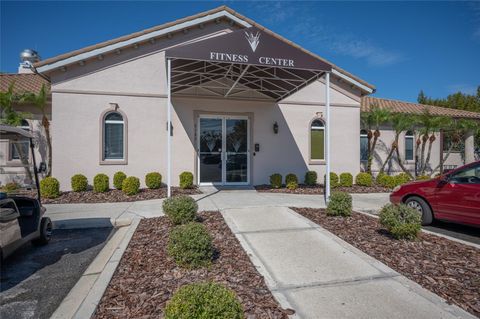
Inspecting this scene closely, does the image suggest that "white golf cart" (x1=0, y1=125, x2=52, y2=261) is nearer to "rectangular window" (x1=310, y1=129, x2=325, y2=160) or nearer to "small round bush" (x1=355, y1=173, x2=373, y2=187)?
"rectangular window" (x1=310, y1=129, x2=325, y2=160)

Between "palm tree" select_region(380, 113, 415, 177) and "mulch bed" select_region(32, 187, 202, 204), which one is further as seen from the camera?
"palm tree" select_region(380, 113, 415, 177)

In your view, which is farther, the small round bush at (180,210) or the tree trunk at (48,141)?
the tree trunk at (48,141)

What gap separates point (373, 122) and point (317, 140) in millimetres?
3415

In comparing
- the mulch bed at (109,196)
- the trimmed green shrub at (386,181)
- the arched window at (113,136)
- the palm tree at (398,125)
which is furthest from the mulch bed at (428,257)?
the palm tree at (398,125)

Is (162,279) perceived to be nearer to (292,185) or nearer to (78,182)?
(78,182)

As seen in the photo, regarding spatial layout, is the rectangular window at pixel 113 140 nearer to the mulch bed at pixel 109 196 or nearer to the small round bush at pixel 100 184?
the small round bush at pixel 100 184

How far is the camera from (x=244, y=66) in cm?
860

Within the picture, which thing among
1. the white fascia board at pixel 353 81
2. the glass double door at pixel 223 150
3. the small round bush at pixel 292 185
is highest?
the white fascia board at pixel 353 81

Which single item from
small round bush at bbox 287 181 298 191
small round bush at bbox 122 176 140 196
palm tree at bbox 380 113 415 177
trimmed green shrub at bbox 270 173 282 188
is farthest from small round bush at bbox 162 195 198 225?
palm tree at bbox 380 113 415 177

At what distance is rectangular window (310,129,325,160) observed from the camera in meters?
12.2

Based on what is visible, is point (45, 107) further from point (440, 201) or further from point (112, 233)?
point (440, 201)

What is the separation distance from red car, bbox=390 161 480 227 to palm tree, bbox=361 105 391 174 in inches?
280

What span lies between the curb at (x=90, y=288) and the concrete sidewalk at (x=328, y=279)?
1.95m

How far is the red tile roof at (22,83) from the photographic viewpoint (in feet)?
37.8
